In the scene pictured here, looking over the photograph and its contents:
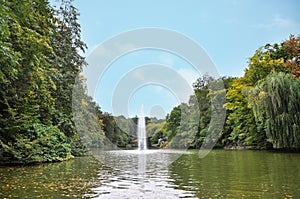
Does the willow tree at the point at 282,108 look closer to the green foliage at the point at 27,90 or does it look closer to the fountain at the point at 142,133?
the green foliage at the point at 27,90

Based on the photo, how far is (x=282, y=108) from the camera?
22.3 m

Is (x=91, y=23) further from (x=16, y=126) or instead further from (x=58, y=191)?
(x=58, y=191)

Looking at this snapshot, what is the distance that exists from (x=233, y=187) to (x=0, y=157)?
938cm

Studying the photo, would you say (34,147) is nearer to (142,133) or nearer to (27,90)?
(27,90)

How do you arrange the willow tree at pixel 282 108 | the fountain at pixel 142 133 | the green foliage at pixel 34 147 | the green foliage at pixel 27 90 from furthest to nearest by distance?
the fountain at pixel 142 133 → the willow tree at pixel 282 108 → the green foliage at pixel 34 147 → the green foliage at pixel 27 90

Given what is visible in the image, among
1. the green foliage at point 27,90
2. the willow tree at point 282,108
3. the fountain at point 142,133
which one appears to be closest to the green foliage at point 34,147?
the green foliage at point 27,90

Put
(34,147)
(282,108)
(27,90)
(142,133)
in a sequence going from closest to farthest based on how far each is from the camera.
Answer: (27,90) → (34,147) → (282,108) → (142,133)

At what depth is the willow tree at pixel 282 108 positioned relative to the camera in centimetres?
2134

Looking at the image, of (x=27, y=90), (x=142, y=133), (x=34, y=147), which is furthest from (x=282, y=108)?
(x=142, y=133)

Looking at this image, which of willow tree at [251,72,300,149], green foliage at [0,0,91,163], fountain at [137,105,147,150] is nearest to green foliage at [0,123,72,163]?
green foliage at [0,0,91,163]

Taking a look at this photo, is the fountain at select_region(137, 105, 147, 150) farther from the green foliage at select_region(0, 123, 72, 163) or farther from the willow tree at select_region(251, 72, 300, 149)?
the green foliage at select_region(0, 123, 72, 163)

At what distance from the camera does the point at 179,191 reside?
6.44 meters

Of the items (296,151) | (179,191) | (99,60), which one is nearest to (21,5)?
(179,191)

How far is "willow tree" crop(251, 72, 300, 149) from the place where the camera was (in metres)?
21.3
